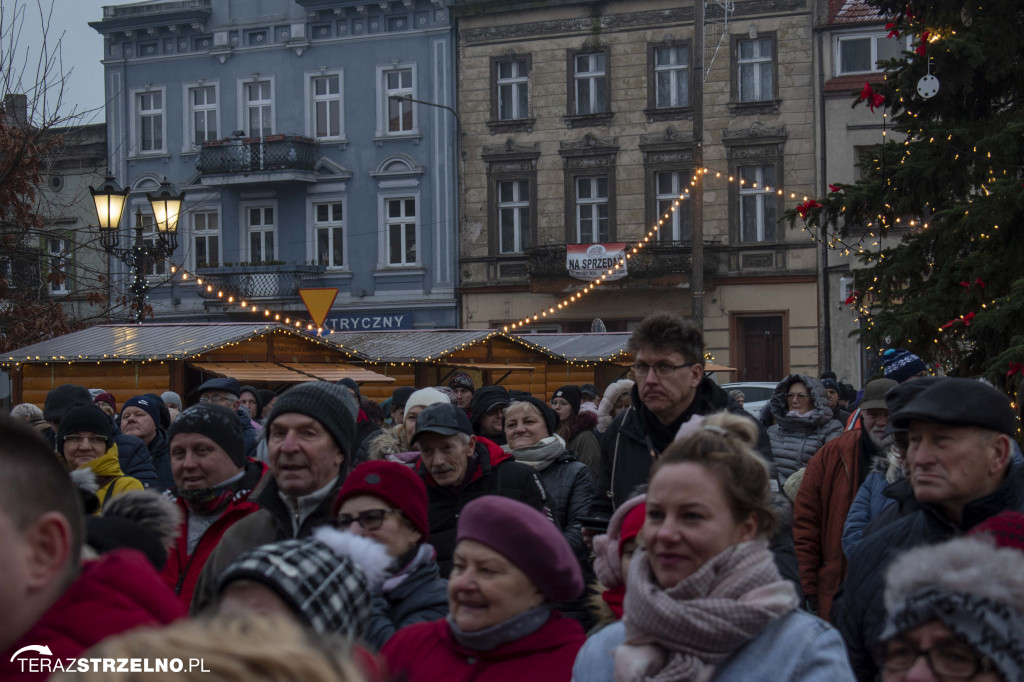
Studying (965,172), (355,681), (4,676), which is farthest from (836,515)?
(965,172)

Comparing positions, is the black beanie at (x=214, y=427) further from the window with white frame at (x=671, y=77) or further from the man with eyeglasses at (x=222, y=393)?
the window with white frame at (x=671, y=77)

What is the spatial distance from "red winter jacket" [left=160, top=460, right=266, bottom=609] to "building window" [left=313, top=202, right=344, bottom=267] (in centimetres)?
3030

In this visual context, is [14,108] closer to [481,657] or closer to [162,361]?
[162,361]

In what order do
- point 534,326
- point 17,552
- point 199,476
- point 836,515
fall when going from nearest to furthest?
1. point 17,552
2. point 199,476
3. point 836,515
4. point 534,326

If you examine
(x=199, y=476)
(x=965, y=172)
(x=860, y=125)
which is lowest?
(x=199, y=476)

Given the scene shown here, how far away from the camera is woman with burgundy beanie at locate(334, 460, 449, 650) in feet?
13.3

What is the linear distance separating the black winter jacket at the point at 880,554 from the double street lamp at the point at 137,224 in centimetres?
1137

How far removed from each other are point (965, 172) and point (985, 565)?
1098 centimetres

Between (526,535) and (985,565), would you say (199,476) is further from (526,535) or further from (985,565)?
(985,565)

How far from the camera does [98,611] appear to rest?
2152 mm

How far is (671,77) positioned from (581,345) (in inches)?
476

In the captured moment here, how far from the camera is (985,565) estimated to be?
A: 8.21 ft

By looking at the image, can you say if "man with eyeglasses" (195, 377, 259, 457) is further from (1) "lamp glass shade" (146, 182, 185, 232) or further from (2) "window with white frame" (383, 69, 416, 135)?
(2) "window with white frame" (383, 69, 416, 135)

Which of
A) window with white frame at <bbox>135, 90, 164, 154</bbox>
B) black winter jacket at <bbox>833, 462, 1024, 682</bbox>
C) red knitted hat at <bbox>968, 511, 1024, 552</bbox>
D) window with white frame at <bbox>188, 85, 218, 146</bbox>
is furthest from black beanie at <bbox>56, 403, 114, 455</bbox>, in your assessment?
window with white frame at <bbox>135, 90, 164, 154</bbox>
